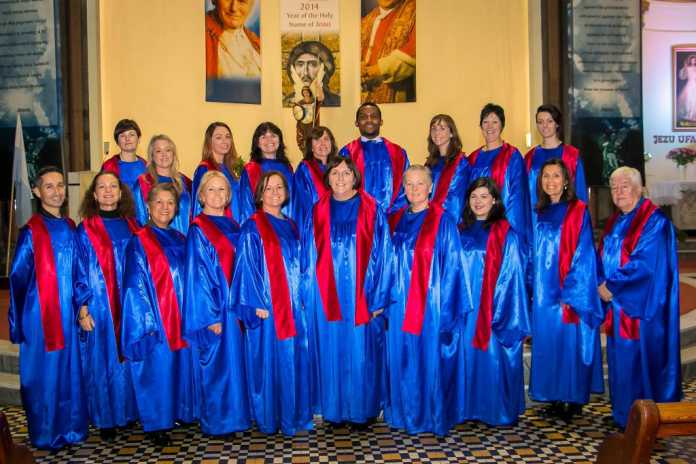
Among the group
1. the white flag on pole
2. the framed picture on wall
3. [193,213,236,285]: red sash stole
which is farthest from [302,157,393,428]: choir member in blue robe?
the framed picture on wall

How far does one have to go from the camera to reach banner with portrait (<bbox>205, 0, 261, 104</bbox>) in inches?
435

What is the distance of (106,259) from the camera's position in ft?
14.7

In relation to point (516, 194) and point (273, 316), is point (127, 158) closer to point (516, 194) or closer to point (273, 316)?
point (273, 316)

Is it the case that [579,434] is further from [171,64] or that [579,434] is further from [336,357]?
[171,64]

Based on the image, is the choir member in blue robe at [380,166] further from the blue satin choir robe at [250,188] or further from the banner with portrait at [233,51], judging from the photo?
the banner with portrait at [233,51]

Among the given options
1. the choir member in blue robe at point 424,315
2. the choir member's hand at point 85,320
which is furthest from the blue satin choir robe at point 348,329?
the choir member's hand at point 85,320

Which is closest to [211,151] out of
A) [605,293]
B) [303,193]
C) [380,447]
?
[303,193]

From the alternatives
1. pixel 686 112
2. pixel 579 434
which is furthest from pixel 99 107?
pixel 686 112

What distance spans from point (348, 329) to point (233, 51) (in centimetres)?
765

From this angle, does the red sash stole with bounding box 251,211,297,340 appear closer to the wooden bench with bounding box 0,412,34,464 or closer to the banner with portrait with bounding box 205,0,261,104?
the wooden bench with bounding box 0,412,34,464

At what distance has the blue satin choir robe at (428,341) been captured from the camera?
4.39 metres

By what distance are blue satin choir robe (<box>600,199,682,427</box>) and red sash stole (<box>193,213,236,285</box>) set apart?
7.48 feet

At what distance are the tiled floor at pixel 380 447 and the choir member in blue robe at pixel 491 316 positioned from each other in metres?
0.21

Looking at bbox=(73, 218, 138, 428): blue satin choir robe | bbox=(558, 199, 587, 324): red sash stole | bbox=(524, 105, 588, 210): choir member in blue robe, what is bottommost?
bbox=(73, 218, 138, 428): blue satin choir robe
